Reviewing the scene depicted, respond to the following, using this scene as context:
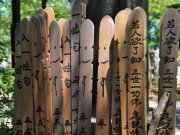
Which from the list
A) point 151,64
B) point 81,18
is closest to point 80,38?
point 81,18

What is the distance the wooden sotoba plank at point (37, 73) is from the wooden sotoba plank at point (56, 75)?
0.13 m

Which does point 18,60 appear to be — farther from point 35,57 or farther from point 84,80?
point 84,80

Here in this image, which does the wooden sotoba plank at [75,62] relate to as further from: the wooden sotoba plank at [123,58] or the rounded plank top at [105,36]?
the wooden sotoba plank at [123,58]

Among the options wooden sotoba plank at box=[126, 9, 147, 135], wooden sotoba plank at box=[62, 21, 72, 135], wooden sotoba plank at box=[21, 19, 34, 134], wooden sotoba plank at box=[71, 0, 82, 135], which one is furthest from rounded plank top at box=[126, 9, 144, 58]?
wooden sotoba plank at box=[21, 19, 34, 134]

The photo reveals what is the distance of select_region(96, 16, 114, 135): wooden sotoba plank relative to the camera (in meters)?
3.74

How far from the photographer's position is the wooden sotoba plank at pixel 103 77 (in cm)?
374

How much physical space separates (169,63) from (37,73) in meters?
1.39

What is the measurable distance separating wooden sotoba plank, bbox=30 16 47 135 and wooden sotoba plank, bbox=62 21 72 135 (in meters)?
0.24

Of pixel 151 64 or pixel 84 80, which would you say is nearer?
pixel 84 80

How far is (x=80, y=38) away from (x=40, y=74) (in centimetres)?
59

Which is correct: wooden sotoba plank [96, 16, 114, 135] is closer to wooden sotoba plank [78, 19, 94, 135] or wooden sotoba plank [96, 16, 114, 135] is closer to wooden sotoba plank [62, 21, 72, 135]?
wooden sotoba plank [78, 19, 94, 135]

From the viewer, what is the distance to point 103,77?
3789 millimetres

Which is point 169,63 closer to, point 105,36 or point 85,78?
point 105,36

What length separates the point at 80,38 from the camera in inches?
153
